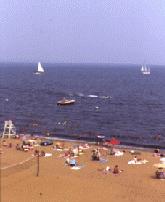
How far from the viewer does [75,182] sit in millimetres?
36250

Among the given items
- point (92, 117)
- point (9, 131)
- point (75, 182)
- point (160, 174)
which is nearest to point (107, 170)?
point (160, 174)

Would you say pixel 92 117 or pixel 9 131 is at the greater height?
pixel 92 117

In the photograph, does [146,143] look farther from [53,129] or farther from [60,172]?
[60,172]

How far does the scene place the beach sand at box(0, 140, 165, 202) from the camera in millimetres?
32781

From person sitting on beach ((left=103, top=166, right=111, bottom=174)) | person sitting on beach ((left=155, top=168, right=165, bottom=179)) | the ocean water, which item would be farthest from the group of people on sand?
the ocean water

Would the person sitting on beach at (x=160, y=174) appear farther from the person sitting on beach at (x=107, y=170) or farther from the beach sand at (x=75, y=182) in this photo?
the person sitting on beach at (x=107, y=170)

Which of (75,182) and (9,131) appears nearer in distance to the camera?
(75,182)

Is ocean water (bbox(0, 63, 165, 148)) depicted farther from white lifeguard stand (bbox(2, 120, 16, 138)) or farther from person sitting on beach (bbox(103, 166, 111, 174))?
person sitting on beach (bbox(103, 166, 111, 174))

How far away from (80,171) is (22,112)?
1933 inches

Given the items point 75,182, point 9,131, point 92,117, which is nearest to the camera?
point 75,182

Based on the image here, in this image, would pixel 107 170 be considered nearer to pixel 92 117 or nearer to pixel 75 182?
pixel 75 182

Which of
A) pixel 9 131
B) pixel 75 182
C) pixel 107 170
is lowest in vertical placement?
pixel 75 182

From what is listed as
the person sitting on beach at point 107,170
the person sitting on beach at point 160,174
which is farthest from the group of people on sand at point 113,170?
the person sitting on beach at point 160,174

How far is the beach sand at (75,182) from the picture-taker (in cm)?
3278
